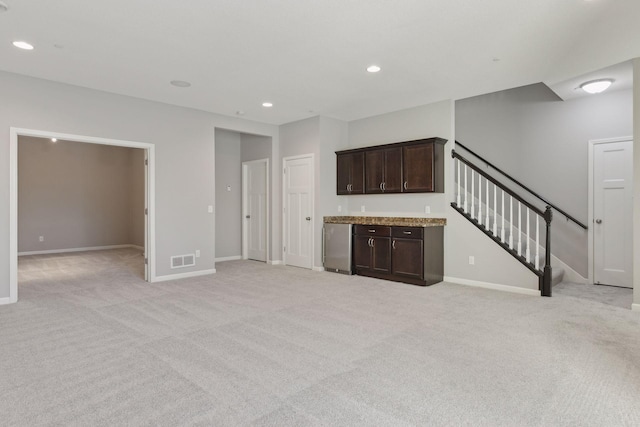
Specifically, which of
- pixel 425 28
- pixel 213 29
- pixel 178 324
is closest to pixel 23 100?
pixel 213 29

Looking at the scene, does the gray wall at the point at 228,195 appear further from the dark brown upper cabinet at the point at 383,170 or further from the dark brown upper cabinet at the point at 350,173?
the dark brown upper cabinet at the point at 383,170

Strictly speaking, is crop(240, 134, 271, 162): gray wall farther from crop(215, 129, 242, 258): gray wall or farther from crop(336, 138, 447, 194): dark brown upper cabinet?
crop(336, 138, 447, 194): dark brown upper cabinet

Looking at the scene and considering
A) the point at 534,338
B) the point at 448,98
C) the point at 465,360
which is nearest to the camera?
the point at 465,360

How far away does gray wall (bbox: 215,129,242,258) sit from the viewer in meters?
7.93

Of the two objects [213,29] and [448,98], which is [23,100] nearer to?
[213,29]

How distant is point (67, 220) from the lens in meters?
9.47

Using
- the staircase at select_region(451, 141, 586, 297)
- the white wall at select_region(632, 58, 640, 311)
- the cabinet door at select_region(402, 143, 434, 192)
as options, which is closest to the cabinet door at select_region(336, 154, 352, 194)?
the cabinet door at select_region(402, 143, 434, 192)

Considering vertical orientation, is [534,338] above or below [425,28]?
below

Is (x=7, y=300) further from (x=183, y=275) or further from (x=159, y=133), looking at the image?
(x=159, y=133)

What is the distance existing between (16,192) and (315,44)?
401cm

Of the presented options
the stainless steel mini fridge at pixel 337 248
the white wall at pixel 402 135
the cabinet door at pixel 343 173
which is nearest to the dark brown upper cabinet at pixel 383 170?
the white wall at pixel 402 135

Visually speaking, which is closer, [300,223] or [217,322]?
[217,322]

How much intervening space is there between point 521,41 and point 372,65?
150cm

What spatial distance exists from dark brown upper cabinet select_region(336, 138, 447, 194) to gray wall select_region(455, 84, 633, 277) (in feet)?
5.07
